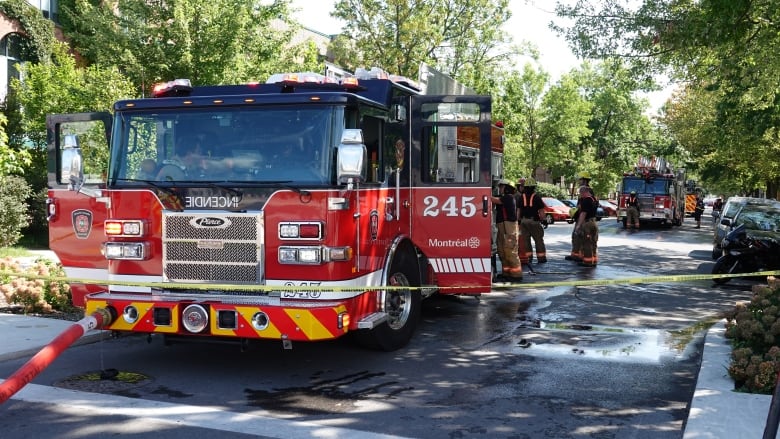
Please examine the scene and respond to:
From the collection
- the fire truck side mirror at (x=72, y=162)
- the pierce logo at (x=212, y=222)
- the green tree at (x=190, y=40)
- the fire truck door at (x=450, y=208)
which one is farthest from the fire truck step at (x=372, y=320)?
the green tree at (x=190, y=40)

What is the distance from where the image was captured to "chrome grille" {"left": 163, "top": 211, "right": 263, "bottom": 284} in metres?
6.06

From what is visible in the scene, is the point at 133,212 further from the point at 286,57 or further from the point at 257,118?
the point at 286,57

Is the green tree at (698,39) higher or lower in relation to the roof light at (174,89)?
higher

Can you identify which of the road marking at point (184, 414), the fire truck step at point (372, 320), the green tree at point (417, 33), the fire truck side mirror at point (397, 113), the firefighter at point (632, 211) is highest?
the green tree at point (417, 33)

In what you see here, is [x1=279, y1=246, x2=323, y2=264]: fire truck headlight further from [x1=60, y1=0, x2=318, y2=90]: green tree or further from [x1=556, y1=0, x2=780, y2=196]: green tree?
[x1=60, y1=0, x2=318, y2=90]: green tree

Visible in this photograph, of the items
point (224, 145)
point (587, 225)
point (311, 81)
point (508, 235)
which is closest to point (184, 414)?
point (224, 145)

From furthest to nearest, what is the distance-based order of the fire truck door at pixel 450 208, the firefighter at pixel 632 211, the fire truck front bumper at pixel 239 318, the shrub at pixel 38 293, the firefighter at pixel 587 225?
the firefighter at pixel 632 211 < the firefighter at pixel 587 225 < the shrub at pixel 38 293 < the fire truck door at pixel 450 208 < the fire truck front bumper at pixel 239 318

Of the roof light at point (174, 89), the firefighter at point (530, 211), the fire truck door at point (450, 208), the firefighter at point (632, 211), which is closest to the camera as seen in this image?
the roof light at point (174, 89)

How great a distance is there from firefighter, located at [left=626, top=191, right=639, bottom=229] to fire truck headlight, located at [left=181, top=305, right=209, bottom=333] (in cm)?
2861

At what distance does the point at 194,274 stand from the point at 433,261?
2.88 meters

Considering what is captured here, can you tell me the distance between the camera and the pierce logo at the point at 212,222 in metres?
6.10

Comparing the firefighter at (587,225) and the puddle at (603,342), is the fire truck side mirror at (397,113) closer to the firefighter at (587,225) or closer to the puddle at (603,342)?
the puddle at (603,342)

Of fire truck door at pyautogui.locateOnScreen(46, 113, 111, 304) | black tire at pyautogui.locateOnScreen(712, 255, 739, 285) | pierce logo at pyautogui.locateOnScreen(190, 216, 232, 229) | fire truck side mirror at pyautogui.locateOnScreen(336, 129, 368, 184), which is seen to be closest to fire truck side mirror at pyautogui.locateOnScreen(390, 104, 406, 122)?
fire truck side mirror at pyautogui.locateOnScreen(336, 129, 368, 184)

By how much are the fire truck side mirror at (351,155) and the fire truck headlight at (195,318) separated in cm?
161
